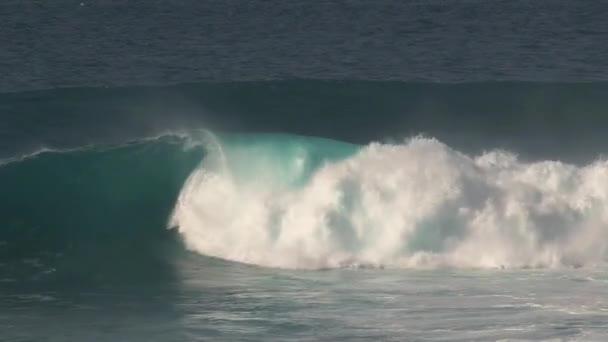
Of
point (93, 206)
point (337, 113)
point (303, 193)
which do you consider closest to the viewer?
point (303, 193)

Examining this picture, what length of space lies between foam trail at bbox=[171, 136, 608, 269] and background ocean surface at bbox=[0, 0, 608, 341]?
0.12 ft

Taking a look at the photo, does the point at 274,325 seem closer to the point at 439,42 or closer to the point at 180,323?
the point at 180,323

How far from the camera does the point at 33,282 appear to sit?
22891 mm

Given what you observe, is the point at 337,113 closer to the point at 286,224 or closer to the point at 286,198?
the point at 286,198

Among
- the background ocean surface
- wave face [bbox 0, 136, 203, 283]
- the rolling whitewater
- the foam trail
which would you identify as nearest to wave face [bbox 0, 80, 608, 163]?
the background ocean surface

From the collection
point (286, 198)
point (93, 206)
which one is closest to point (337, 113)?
point (93, 206)

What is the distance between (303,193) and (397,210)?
1.67 metres

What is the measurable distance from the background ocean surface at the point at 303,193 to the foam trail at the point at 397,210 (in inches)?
1.4

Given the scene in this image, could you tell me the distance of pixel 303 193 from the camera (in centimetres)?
2514

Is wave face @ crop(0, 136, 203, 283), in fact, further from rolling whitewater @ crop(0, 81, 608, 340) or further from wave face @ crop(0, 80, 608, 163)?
wave face @ crop(0, 80, 608, 163)

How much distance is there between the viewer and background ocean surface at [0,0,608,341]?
66.6ft

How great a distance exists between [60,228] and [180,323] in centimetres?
679

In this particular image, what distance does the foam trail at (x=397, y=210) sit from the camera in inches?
936

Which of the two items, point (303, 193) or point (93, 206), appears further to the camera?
point (93, 206)
